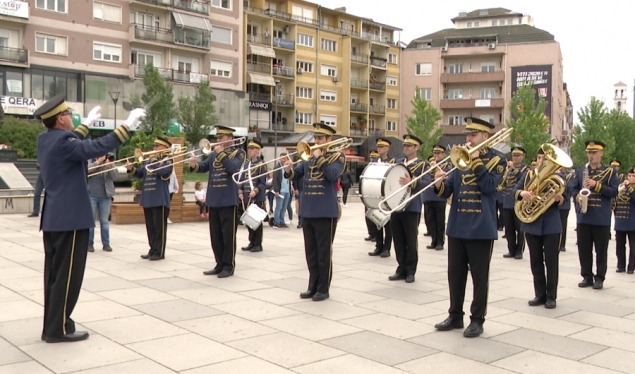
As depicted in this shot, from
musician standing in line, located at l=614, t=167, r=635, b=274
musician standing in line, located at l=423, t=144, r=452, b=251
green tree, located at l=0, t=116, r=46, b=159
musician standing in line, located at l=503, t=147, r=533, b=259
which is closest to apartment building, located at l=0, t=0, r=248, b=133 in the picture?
green tree, located at l=0, t=116, r=46, b=159

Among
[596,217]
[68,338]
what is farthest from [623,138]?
[68,338]

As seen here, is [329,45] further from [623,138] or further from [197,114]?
[623,138]

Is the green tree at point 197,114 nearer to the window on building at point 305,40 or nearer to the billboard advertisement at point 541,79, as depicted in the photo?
the window on building at point 305,40

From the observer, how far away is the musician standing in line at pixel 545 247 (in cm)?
817

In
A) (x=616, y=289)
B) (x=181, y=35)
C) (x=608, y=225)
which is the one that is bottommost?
(x=616, y=289)

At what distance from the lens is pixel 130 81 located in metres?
45.5

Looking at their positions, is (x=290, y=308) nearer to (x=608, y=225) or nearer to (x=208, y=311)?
(x=208, y=311)

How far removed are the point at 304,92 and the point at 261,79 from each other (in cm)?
728

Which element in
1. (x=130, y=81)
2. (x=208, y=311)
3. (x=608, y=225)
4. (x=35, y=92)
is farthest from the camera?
(x=130, y=81)

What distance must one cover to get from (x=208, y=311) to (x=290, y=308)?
0.96 m

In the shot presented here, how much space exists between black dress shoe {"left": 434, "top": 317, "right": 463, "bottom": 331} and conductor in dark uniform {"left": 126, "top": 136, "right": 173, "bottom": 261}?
6027 mm

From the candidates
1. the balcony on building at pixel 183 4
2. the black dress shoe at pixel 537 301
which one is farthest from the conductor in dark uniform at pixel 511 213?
the balcony on building at pixel 183 4

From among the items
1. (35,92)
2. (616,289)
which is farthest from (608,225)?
(35,92)

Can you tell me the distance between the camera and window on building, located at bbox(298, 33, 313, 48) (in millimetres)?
61188
